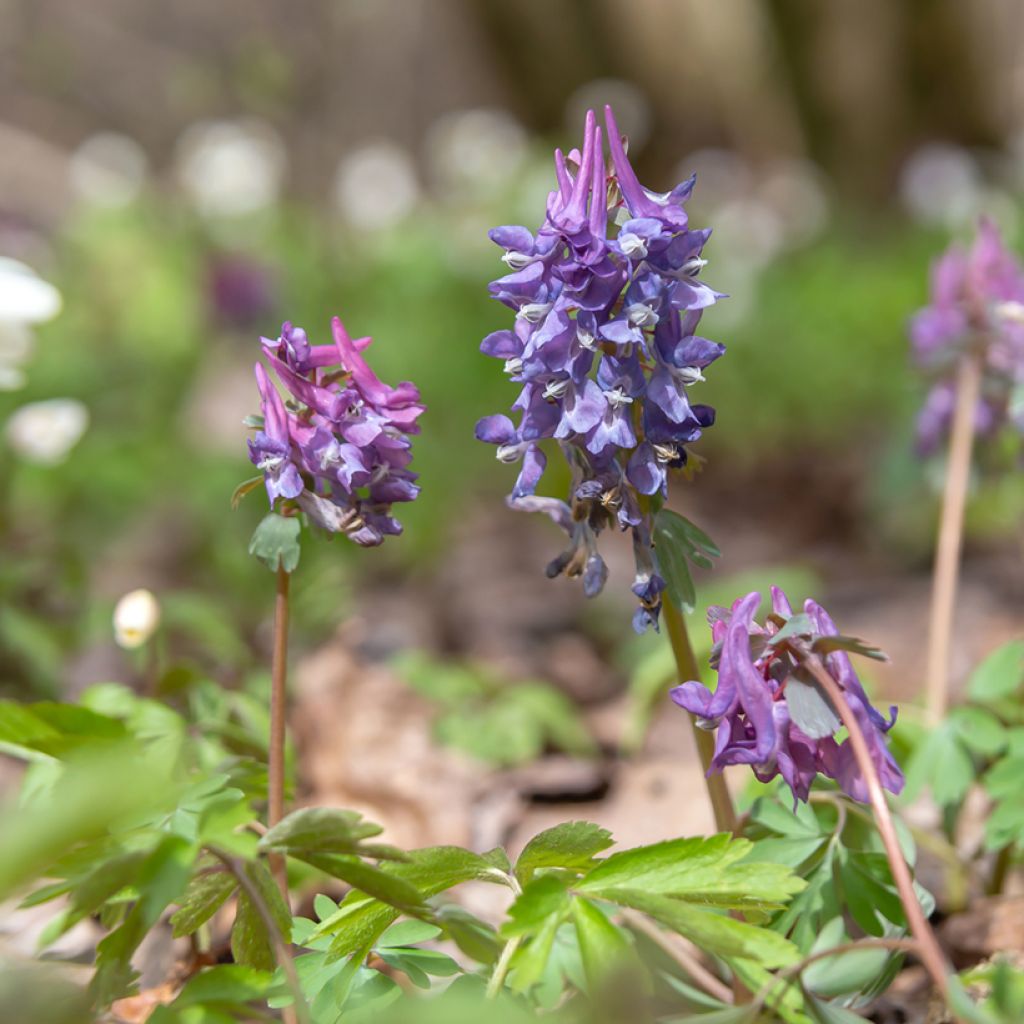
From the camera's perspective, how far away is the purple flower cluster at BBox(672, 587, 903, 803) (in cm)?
139

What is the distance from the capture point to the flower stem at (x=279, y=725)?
61.7 inches

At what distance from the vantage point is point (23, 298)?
2.35 meters

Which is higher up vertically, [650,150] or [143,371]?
[650,150]

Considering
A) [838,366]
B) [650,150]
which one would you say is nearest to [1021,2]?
[650,150]

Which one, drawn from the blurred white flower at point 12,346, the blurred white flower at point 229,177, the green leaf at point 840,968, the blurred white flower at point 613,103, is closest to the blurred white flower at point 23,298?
the blurred white flower at point 12,346

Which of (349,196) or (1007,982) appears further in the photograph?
(349,196)

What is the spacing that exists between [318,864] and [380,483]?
1.74 ft

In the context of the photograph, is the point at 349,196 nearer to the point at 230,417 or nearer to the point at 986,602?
the point at 230,417

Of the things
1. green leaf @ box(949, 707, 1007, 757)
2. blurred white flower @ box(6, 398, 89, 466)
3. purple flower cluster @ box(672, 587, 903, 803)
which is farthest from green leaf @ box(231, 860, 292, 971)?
blurred white flower @ box(6, 398, 89, 466)

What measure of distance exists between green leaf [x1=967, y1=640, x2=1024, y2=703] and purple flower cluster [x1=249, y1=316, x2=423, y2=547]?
113cm

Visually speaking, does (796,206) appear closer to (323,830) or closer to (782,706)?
(782,706)

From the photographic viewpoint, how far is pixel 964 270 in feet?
8.33

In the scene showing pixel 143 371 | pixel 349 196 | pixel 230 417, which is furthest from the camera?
pixel 349 196

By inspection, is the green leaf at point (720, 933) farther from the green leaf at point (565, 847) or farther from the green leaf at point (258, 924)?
the green leaf at point (258, 924)
